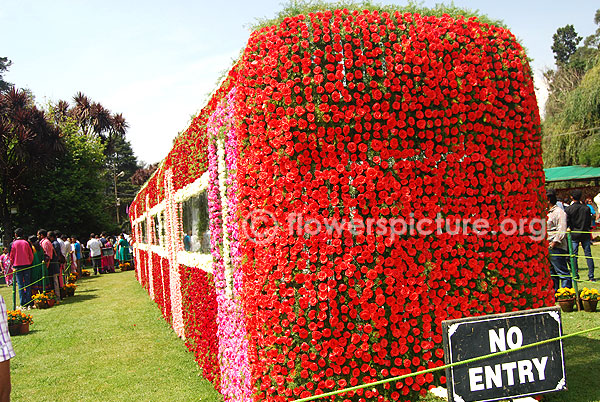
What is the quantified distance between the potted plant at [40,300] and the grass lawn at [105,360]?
1.73 feet

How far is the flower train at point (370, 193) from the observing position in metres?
4.16

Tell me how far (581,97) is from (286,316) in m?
21.9

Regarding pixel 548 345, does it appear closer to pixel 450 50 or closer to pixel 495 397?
pixel 495 397

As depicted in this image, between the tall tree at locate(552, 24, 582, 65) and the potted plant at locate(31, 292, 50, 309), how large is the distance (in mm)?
62029

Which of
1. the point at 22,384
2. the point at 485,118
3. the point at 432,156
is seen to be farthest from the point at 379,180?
the point at 22,384

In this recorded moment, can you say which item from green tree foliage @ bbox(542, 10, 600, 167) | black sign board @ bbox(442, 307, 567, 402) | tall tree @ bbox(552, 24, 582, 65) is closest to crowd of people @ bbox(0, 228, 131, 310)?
black sign board @ bbox(442, 307, 567, 402)

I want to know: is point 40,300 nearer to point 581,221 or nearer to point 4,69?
point 581,221

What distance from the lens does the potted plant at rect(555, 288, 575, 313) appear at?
25.4ft

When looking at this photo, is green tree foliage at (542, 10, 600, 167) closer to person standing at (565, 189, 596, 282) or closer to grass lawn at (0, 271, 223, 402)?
person standing at (565, 189, 596, 282)

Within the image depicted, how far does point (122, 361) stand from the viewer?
25.1ft

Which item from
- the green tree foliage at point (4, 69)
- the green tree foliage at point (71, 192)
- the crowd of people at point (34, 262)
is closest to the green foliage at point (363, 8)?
the crowd of people at point (34, 262)

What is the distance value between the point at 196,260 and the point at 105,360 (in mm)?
2710

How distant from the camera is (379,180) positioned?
431 cm

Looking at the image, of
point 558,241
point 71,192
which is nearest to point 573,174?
point 558,241
